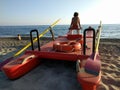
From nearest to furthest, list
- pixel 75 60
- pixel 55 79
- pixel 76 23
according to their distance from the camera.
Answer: pixel 55 79, pixel 75 60, pixel 76 23

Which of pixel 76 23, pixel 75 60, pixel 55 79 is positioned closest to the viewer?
pixel 55 79

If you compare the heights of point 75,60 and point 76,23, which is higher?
point 76,23

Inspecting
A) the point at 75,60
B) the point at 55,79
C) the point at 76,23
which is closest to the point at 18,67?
the point at 55,79

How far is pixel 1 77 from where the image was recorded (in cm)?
435

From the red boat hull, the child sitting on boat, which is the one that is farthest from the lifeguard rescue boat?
the child sitting on boat

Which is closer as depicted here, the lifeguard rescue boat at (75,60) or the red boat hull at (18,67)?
the lifeguard rescue boat at (75,60)

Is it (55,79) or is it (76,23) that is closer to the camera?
(55,79)

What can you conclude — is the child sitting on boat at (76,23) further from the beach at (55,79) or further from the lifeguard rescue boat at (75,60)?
the beach at (55,79)

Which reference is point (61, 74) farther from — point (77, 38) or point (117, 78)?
point (77, 38)

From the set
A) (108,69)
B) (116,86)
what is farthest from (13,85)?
(108,69)

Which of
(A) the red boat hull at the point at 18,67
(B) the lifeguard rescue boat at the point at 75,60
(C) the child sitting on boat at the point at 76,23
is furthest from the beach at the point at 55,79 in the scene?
(C) the child sitting on boat at the point at 76,23

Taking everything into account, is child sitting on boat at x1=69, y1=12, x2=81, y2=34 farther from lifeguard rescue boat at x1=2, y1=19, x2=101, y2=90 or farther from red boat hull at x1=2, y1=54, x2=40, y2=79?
red boat hull at x1=2, y1=54, x2=40, y2=79

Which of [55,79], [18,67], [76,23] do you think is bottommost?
[55,79]

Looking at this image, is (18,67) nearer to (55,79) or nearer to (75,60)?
(55,79)
